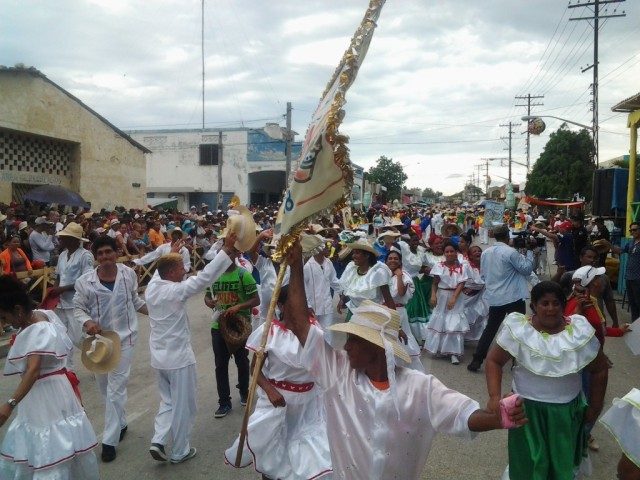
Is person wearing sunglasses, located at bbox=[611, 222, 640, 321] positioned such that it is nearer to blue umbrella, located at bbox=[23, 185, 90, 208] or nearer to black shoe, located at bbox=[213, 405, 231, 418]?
black shoe, located at bbox=[213, 405, 231, 418]

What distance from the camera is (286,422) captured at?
361cm

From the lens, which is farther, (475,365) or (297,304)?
(475,365)

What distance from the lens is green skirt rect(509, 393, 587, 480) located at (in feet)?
→ 10.9

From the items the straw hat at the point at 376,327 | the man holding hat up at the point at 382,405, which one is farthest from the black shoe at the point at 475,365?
the straw hat at the point at 376,327

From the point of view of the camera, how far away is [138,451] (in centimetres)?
491

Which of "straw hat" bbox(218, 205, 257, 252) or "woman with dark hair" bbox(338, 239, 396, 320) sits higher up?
"straw hat" bbox(218, 205, 257, 252)

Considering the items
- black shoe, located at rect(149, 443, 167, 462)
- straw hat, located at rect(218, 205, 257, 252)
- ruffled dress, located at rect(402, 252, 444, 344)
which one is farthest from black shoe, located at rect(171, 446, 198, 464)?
ruffled dress, located at rect(402, 252, 444, 344)

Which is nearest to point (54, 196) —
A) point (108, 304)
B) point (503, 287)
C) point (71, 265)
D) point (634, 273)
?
point (71, 265)

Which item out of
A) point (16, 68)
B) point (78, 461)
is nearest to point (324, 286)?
point (78, 461)

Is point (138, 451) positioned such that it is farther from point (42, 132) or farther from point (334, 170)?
point (42, 132)

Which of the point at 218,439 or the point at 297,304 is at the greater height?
the point at 297,304

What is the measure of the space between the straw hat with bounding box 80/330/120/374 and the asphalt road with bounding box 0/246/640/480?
874 millimetres

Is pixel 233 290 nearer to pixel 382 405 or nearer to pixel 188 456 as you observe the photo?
pixel 188 456

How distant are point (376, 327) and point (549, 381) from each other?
140cm
